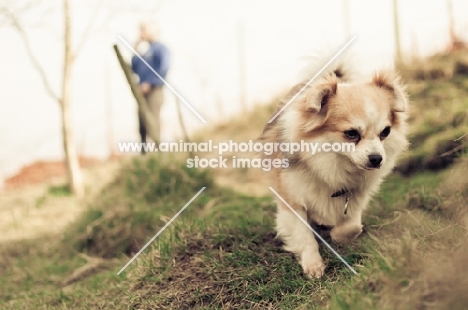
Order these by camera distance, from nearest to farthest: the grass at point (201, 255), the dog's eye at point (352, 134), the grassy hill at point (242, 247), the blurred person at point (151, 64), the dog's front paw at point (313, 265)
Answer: the grassy hill at point (242, 247) < the grass at point (201, 255) < the dog's eye at point (352, 134) < the dog's front paw at point (313, 265) < the blurred person at point (151, 64)

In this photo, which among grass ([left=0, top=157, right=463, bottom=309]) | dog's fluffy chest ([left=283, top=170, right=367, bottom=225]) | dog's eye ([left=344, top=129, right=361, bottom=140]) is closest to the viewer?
grass ([left=0, top=157, right=463, bottom=309])

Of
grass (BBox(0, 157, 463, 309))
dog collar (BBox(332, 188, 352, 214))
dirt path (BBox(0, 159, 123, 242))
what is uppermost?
dog collar (BBox(332, 188, 352, 214))

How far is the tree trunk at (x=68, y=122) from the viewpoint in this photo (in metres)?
6.07

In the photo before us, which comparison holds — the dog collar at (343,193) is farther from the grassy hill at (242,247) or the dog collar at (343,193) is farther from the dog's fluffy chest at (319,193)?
the grassy hill at (242,247)

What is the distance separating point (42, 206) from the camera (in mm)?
6348

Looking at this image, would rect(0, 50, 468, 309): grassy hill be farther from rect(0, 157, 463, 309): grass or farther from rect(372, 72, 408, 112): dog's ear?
rect(372, 72, 408, 112): dog's ear

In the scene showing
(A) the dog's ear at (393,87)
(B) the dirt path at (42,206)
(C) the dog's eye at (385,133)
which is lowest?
(B) the dirt path at (42,206)

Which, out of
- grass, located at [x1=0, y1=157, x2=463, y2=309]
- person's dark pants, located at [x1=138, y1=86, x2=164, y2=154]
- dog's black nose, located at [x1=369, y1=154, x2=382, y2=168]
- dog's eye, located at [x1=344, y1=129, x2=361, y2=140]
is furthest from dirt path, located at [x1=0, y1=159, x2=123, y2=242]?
dog's black nose, located at [x1=369, y1=154, x2=382, y2=168]

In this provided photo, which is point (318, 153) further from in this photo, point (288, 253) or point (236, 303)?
point (236, 303)

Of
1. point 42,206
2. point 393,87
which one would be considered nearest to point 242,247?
point 393,87

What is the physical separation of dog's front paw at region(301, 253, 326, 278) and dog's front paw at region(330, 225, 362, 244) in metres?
0.21

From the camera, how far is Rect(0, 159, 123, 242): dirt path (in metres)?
5.46

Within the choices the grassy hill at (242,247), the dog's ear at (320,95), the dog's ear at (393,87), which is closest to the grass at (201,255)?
the grassy hill at (242,247)

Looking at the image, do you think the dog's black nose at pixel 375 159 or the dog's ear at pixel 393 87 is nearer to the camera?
the dog's black nose at pixel 375 159
